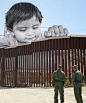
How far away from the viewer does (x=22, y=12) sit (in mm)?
41531

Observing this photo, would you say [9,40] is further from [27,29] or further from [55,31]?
[55,31]

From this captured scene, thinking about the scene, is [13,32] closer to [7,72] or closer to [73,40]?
[7,72]

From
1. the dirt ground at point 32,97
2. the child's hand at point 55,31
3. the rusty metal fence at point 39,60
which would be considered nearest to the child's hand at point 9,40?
the child's hand at point 55,31

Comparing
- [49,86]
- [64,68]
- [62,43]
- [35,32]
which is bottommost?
[49,86]

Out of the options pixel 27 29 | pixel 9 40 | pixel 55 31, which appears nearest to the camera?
pixel 55 31

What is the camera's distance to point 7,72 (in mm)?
14570

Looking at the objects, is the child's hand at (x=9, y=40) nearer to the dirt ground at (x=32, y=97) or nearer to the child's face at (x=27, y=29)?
the child's face at (x=27, y=29)

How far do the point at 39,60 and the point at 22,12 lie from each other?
30149mm

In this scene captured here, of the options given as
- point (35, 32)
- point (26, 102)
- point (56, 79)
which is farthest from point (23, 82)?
point (35, 32)

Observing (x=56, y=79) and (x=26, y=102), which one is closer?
(x=56, y=79)

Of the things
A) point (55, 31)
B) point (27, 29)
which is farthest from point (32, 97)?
point (27, 29)

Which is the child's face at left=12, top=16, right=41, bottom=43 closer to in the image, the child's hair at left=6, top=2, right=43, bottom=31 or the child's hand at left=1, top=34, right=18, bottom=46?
the child's hair at left=6, top=2, right=43, bottom=31

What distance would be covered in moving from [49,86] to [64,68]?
1482mm

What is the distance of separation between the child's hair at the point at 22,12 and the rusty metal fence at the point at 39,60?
27697 mm
